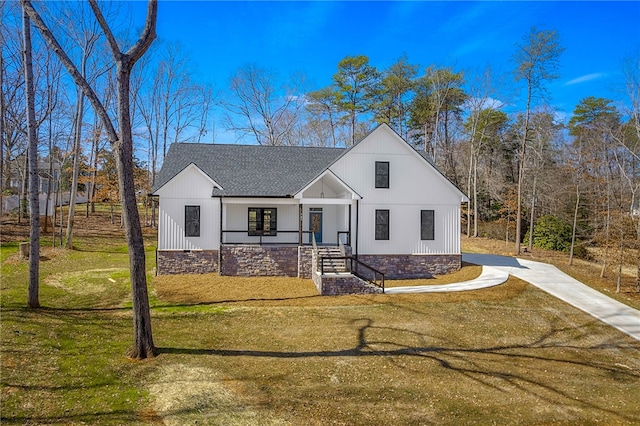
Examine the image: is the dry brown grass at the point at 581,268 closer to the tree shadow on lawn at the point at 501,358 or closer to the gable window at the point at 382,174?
the tree shadow on lawn at the point at 501,358

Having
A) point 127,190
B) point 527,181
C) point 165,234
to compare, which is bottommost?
point 165,234

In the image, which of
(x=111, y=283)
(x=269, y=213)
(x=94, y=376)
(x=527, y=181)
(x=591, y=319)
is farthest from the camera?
(x=527, y=181)

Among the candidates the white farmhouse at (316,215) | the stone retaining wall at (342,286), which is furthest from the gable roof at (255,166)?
the stone retaining wall at (342,286)

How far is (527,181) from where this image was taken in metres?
33.7

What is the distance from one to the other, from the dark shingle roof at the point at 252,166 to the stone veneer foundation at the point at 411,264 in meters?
→ 5.04

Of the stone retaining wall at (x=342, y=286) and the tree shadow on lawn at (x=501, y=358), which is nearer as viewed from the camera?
the tree shadow on lawn at (x=501, y=358)

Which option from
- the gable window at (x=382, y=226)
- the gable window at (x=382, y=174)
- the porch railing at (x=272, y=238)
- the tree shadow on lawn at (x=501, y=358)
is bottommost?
the tree shadow on lawn at (x=501, y=358)

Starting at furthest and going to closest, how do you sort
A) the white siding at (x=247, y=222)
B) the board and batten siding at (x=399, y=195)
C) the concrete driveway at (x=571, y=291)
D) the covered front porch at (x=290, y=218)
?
the white siding at (x=247, y=222) → the board and batten siding at (x=399, y=195) → the covered front porch at (x=290, y=218) → the concrete driveway at (x=571, y=291)

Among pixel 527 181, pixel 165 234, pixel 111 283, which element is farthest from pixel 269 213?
pixel 527 181

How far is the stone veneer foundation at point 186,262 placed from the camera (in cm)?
1762

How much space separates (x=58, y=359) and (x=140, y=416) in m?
3.19

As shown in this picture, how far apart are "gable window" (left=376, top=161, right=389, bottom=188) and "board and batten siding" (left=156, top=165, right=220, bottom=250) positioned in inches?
304

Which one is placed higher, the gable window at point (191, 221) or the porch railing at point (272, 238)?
the gable window at point (191, 221)

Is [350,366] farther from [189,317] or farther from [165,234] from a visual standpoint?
[165,234]
